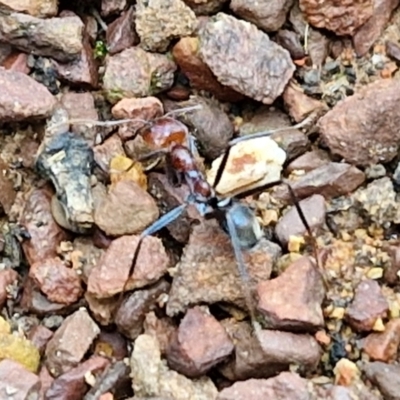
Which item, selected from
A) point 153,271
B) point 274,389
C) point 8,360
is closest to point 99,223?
point 153,271

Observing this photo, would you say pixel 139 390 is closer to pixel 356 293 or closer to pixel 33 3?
pixel 356 293

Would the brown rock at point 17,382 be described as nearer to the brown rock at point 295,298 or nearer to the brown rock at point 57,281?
the brown rock at point 57,281

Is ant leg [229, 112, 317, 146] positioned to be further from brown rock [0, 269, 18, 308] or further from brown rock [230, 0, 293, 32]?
brown rock [0, 269, 18, 308]

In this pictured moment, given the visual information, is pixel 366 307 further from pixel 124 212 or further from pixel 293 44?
pixel 293 44

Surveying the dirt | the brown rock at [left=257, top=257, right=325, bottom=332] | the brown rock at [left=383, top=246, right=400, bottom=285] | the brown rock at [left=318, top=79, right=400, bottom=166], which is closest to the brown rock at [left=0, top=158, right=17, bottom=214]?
the dirt

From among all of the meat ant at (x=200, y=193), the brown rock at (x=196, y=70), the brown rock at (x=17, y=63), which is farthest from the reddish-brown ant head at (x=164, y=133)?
the brown rock at (x=17, y=63)

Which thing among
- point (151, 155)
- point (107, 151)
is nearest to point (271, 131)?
point (151, 155)
